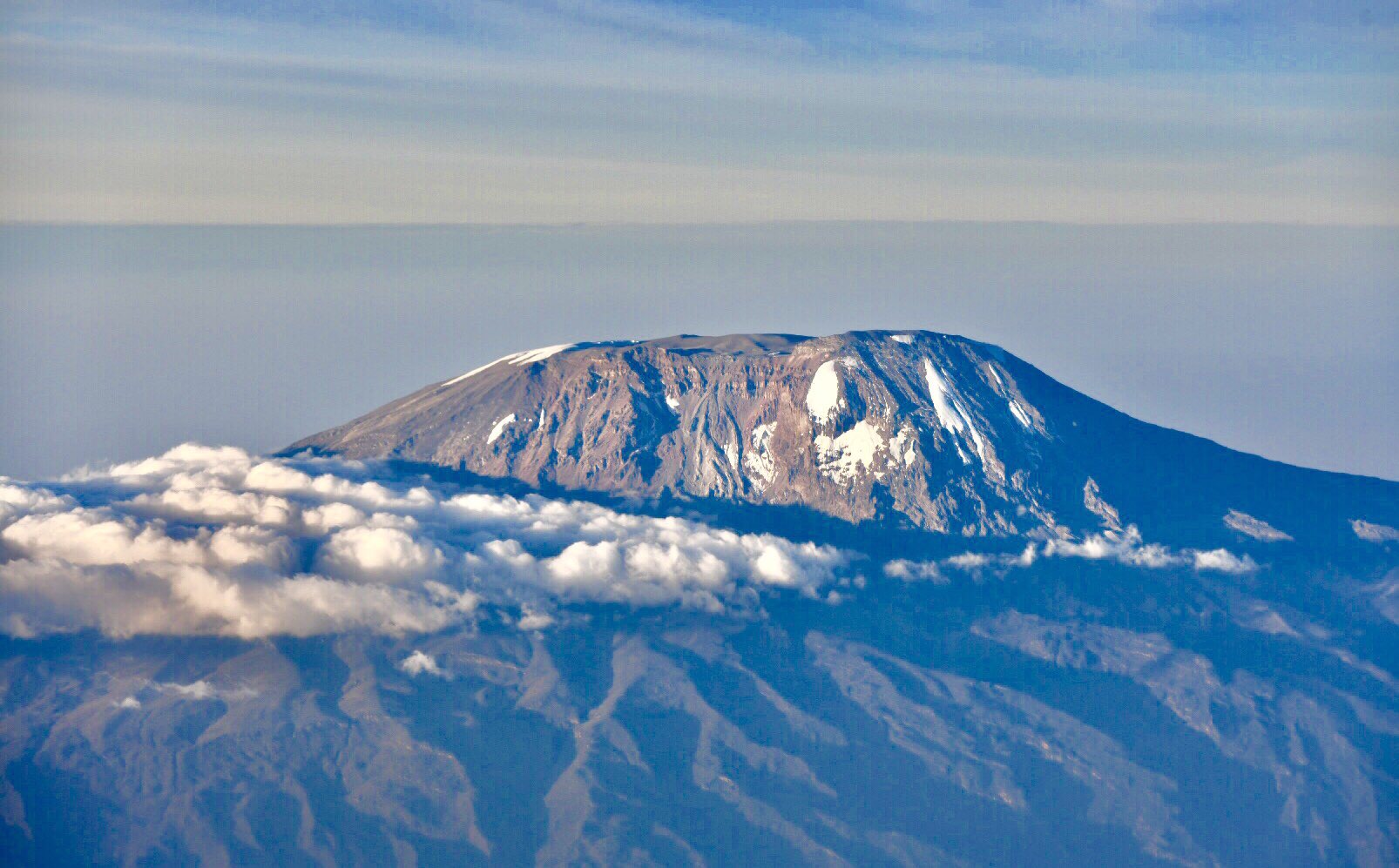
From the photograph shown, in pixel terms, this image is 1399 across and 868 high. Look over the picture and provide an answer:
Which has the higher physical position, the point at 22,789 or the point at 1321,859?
the point at 1321,859

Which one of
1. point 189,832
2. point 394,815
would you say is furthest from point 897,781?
point 189,832

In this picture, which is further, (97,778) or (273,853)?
(97,778)

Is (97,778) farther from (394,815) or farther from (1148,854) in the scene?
(1148,854)

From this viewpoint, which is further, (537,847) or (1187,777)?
(1187,777)

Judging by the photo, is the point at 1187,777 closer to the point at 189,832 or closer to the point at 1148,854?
the point at 1148,854

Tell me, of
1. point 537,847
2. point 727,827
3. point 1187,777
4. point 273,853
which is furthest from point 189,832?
point 1187,777

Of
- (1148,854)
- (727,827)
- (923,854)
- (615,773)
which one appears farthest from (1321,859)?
(615,773)

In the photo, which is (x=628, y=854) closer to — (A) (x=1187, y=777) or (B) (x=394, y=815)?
(B) (x=394, y=815)
